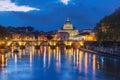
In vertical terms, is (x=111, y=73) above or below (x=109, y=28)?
below

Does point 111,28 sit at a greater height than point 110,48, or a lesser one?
greater

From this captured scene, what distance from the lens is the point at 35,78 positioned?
42094 mm

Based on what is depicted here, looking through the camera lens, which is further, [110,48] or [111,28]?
[110,48]

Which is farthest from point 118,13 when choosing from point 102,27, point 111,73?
point 111,73

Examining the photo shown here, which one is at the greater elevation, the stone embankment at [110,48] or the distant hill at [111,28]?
the distant hill at [111,28]

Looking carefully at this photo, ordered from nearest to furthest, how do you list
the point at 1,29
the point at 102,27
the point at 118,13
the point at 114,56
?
the point at 114,56 → the point at 118,13 → the point at 102,27 → the point at 1,29

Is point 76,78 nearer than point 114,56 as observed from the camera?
Yes

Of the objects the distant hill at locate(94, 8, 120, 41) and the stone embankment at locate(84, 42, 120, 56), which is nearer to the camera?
the distant hill at locate(94, 8, 120, 41)

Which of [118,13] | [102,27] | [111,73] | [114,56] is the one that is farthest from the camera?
[102,27]

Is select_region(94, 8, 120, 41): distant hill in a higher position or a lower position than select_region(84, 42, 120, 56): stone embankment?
higher

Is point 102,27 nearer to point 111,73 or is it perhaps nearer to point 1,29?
point 1,29

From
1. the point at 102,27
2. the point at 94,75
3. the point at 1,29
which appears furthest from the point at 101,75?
the point at 1,29

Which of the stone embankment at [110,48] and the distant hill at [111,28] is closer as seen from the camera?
the distant hill at [111,28]

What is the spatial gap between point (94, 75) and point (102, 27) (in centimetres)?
4712
